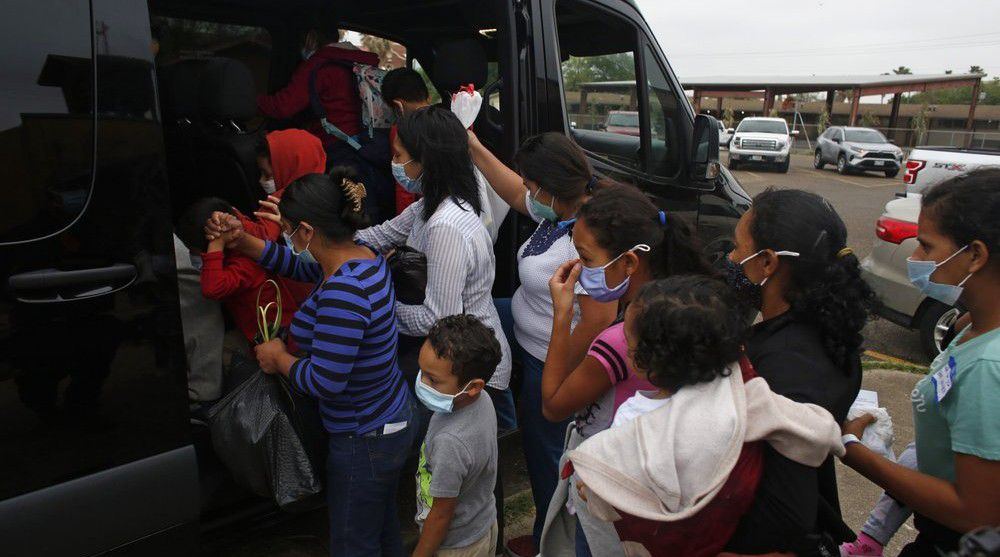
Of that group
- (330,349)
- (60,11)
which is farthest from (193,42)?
(330,349)

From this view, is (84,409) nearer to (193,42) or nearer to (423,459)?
(423,459)

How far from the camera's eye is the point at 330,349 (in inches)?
73.0

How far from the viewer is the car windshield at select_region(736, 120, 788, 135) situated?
23.0m

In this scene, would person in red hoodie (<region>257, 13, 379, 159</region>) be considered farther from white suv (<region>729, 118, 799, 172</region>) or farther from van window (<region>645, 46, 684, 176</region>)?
white suv (<region>729, 118, 799, 172</region>)

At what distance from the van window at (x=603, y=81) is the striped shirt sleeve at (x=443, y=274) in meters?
1.40

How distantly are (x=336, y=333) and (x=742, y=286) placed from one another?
43.5 inches

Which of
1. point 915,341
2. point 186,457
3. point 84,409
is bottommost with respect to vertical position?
point 915,341

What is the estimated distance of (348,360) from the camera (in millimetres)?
1878

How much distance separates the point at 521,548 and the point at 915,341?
4.72 metres

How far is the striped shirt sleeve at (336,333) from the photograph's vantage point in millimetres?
1853

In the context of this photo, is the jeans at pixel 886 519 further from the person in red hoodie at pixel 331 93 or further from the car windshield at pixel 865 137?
the car windshield at pixel 865 137

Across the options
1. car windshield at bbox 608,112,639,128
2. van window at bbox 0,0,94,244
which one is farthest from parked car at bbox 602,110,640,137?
van window at bbox 0,0,94,244

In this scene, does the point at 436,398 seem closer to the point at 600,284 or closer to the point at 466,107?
the point at 600,284

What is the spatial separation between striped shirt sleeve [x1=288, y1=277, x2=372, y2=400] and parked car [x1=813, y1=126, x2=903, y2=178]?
2273cm
